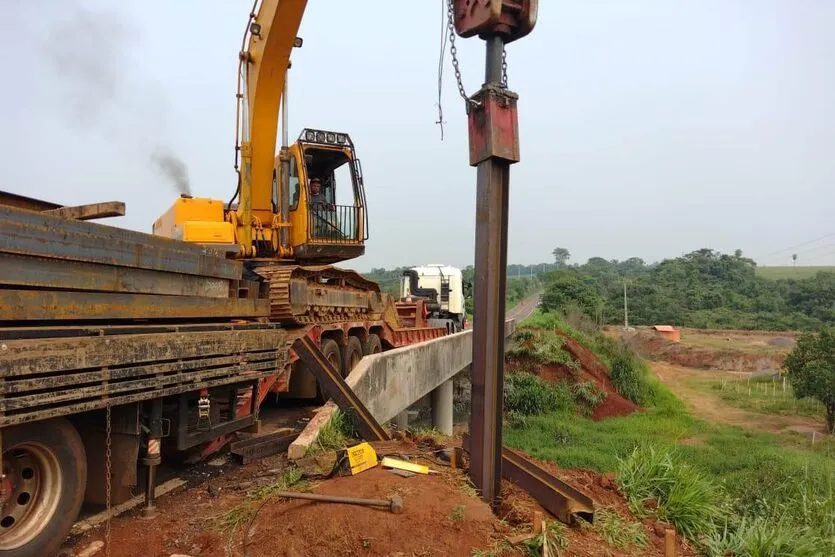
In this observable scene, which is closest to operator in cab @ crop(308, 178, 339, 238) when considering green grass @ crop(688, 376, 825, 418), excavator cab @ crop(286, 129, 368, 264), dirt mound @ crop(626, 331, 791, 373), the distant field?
excavator cab @ crop(286, 129, 368, 264)

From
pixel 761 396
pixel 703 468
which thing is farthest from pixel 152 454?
pixel 761 396

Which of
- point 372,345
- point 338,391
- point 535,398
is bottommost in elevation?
point 535,398

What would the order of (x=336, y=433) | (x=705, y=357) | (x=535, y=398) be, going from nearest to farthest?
1. (x=336, y=433)
2. (x=535, y=398)
3. (x=705, y=357)

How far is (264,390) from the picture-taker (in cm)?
617

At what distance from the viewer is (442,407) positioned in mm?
16719

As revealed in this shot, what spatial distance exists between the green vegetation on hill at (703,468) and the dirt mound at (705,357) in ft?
31.2

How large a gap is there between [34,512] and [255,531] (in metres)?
1.31

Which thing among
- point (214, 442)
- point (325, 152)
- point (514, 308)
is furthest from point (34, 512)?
point (514, 308)

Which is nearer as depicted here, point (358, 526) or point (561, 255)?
point (358, 526)

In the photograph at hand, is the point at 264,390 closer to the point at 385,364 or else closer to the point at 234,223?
the point at 385,364

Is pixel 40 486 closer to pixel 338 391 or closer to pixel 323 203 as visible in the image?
pixel 338 391

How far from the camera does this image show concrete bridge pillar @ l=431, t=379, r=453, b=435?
16.5 meters

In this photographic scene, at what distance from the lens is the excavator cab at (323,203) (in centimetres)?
916

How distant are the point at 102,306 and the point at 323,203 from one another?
5594 millimetres
